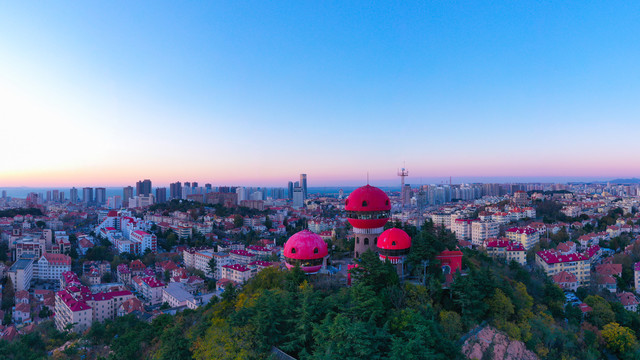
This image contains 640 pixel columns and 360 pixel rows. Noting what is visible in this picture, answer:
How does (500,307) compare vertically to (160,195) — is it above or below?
below

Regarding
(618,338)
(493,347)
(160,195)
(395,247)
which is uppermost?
(395,247)

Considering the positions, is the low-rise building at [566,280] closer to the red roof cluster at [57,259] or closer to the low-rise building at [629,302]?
the low-rise building at [629,302]

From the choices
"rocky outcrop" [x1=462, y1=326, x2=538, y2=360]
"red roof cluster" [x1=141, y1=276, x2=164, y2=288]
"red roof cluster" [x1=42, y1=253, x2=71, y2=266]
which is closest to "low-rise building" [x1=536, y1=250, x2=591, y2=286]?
"rocky outcrop" [x1=462, y1=326, x2=538, y2=360]

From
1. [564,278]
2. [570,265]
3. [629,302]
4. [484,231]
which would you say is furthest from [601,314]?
[484,231]

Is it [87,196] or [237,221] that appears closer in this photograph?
[237,221]

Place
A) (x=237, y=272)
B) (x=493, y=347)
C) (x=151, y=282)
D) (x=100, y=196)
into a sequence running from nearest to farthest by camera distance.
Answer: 1. (x=493, y=347)
2. (x=151, y=282)
3. (x=237, y=272)
4. (x=100, y=196)

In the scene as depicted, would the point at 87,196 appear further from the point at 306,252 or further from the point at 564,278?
the point at 564,278

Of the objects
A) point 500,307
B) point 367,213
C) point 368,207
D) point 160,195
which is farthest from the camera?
point 160,195

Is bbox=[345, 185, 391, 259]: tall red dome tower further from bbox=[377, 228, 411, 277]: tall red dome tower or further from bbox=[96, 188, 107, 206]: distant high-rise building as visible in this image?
bbox=[96, 188, 107, 206]: distant high-rise building
